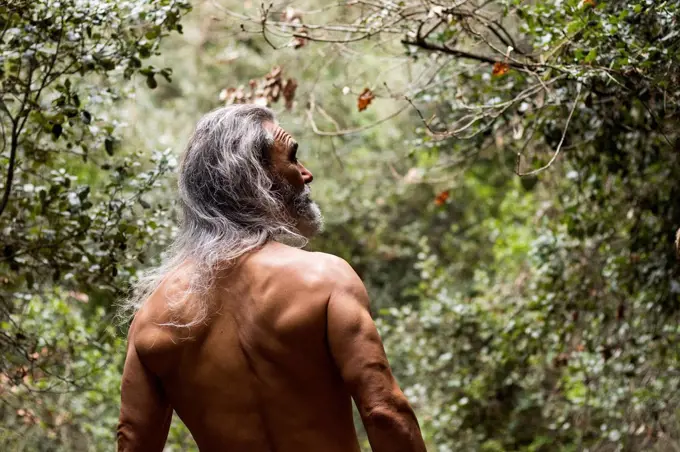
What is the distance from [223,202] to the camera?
7.78ft

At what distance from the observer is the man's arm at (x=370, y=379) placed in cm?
204

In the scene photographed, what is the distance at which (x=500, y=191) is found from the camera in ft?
37.6

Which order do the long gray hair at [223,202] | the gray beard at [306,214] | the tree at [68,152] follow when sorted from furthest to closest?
the tree at [68,152] → the gray beard at [306,214] → the long gray hair at [223,202]

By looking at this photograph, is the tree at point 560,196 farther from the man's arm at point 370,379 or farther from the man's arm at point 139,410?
the man's arm at point 139,410

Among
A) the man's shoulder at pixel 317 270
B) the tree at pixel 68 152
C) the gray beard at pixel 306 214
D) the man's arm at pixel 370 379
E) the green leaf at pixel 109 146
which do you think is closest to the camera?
the man's arm at pixel 370 379

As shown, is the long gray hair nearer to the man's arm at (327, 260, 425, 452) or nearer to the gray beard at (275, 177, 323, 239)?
the gray beard at (275, 177, 323, 239)

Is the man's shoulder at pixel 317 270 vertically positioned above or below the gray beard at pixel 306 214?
below

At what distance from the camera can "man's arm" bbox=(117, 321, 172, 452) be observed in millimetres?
2322

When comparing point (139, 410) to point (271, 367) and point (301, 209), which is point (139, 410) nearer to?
point (271, 367)

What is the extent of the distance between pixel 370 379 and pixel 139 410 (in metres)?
0.64

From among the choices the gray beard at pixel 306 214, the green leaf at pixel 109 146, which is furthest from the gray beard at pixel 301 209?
the green leaf at pixel 109 146

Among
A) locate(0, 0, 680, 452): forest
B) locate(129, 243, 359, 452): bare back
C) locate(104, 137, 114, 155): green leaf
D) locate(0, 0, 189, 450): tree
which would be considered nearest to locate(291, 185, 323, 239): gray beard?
locate(129, 243, 359, 452): bare back

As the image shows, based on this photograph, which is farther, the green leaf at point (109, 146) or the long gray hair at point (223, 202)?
the green leaf at point (109, 146)

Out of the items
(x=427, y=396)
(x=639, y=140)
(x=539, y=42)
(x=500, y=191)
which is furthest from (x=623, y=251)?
(x=500, y=191)
